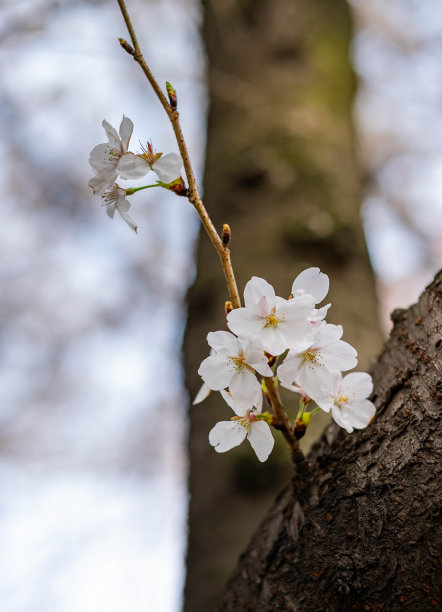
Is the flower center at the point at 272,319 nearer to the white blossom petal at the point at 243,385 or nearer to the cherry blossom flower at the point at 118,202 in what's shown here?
the white blossom petal at the point at 243,385

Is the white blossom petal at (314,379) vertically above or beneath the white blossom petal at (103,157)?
beneath

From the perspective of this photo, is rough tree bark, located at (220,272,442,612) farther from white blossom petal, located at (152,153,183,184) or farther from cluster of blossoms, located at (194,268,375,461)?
white blossom petal, located at (152,153,183,184)

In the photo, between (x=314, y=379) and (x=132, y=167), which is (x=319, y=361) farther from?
(x=132, y=167)

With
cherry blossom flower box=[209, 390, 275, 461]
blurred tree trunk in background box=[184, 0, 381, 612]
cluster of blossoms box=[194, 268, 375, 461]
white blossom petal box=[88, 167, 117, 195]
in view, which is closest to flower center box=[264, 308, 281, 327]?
cluster of blossoms box=[194, 268, 375, 461]

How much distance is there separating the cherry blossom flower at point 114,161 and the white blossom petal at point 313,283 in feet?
0.64

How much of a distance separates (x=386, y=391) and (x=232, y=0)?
1495 millimetres

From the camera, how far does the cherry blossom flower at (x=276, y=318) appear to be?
48 cm

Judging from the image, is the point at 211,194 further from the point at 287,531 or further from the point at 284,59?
the point at 287,531

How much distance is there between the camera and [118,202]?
1.82ft

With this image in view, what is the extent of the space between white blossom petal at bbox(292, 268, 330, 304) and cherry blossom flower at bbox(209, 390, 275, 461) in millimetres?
134

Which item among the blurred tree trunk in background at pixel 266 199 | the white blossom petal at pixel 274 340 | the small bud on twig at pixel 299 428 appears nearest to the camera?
the white blossom petal at pixel 274 340

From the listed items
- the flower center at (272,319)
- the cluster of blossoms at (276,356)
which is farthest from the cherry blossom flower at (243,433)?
the flower center at (272,319)

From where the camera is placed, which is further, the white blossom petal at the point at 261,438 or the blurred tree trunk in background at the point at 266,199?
the blurred tree trunk in background at the point at 266,199

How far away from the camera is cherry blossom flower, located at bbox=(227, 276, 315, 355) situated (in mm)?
481
